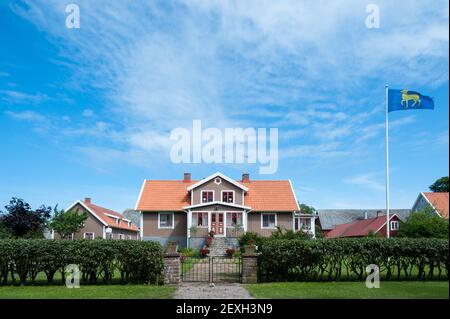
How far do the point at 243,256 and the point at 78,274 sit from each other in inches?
234

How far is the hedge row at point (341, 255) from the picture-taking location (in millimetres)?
15594

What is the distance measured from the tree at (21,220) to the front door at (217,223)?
47.4 ft

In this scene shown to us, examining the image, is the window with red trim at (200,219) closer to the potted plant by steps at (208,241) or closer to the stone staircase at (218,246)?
the potted plant by steps at (208,241)

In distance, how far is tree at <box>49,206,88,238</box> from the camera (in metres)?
43.2

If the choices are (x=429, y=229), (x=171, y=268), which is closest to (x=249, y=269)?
(x=171, y=268)

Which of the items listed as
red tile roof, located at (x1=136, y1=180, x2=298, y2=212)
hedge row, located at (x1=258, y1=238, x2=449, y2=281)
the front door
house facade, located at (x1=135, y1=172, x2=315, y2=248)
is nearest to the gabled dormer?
house facade, located at (x1=135, y1=172, x2=315, y2=248)

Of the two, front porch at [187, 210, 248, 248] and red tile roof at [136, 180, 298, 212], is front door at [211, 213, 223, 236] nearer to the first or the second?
front porch at [187, 210, 248, 248]

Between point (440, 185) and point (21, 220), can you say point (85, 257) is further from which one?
point (440, 185)

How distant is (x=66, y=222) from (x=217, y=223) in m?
16.5

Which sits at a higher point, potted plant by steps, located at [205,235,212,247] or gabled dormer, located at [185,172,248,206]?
gabled dormer, located at [185,172,248,206]

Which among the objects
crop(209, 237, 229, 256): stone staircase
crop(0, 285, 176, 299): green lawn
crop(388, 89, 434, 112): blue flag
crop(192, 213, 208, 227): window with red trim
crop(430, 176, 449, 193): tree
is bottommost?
crop(209, 237, 229, 256): stone staircase

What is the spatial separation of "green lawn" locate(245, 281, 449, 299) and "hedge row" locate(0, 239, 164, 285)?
11.7ft

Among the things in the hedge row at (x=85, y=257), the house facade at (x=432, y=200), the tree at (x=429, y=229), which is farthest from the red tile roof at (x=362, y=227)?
the hedge row at (x=85, y=257)

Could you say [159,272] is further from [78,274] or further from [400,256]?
[400,256]
